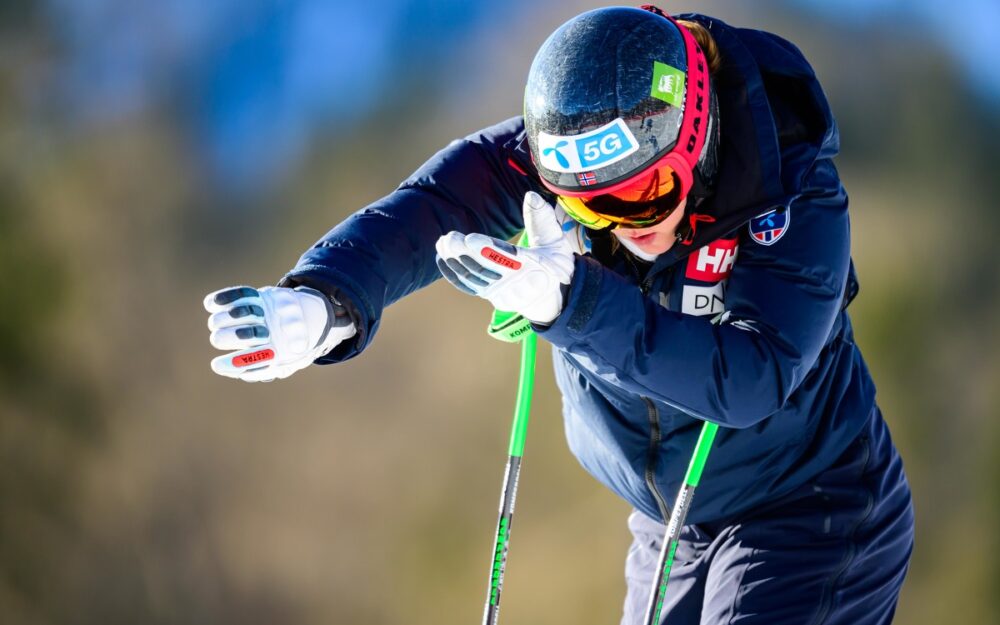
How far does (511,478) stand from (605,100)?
0.84 metres

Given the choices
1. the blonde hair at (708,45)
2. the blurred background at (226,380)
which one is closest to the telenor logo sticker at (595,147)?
the blonde hair at (708,45)

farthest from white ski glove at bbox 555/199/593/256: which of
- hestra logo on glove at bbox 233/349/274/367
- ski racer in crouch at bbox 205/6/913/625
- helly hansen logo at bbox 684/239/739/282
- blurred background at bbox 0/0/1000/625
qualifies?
blurred background at bbox 0/0/1000/625

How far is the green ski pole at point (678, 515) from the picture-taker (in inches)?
75.5

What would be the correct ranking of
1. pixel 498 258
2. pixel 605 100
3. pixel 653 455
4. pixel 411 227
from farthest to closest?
pixel 653 455, pixel 411 227, pixel 605 100, pixel 498 258

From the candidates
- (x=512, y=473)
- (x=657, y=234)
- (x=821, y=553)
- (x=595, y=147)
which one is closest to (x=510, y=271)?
(x=595, y=147)

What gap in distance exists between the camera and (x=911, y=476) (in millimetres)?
4227

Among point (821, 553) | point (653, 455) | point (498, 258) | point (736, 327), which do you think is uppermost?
point (498, 258)

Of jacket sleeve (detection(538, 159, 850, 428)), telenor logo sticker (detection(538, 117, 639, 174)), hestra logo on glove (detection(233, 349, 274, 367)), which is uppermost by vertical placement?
telenor logo sticker (detection(538, 117, 639, 174))

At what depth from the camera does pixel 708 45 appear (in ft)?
6.08

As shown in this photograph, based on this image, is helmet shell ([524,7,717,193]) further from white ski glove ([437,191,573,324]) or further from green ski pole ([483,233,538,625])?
green ski pole ([483,233,538,625])

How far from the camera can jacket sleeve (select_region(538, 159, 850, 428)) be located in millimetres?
1518

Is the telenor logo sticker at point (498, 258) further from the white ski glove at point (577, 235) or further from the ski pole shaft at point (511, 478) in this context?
the ski pole shaft at point (511, 478)

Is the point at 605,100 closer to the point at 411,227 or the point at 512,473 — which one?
the point at 411,227

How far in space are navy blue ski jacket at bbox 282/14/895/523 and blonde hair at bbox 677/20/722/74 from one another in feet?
0.05
